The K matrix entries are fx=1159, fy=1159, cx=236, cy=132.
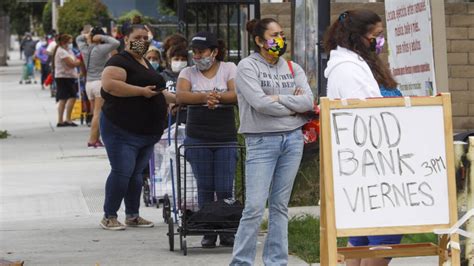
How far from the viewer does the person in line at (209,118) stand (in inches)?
367

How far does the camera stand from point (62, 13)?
129ft

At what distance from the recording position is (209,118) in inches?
368

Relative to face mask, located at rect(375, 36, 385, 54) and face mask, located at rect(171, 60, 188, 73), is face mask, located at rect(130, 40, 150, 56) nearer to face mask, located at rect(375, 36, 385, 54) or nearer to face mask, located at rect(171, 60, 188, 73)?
face mask, located at rect(171, 60, 188, 73)

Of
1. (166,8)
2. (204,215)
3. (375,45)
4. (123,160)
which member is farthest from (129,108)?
(166,8)

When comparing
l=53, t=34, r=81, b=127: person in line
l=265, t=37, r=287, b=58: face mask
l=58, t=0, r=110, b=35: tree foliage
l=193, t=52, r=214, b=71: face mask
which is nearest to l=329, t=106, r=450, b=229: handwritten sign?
l=265, t=37, r=287, b=58: face mask

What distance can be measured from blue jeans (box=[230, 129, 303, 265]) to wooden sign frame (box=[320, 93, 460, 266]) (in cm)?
107

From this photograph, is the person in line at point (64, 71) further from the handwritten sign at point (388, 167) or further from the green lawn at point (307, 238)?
the handwritten sign at point (388, 167)

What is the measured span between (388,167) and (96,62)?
39.8 ft

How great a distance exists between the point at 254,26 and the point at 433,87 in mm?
2042

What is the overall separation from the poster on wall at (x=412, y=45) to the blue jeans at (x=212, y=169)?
1.64m

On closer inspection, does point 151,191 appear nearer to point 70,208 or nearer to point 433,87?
point 70,208

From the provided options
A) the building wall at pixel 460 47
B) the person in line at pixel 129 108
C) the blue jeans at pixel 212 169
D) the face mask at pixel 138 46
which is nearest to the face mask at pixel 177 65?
the person in line at pixel 129 108

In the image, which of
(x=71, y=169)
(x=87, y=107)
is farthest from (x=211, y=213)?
(x=87, y=107)

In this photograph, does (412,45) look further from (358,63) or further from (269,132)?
(358,63)
